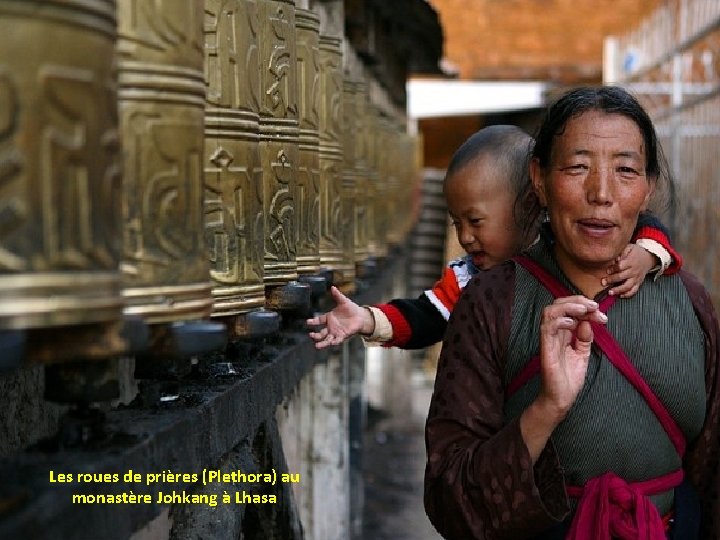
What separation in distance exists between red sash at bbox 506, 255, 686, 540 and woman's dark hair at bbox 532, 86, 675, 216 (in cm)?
28

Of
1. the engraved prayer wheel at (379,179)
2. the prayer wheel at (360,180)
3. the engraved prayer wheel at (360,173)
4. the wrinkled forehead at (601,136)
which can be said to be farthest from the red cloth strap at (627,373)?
the engraved prayer wheel at (379,179)

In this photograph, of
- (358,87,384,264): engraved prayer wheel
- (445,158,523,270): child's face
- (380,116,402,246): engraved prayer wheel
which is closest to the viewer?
(445,158,523,270): child's face

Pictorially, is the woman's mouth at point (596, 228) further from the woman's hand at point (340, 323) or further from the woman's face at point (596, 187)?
the woman's hand at point (340, 323)

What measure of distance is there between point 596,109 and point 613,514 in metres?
0.73

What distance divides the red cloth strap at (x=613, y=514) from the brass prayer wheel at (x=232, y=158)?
0.71 meters

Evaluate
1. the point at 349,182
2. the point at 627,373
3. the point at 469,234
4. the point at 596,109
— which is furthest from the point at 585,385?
the point at 349,182

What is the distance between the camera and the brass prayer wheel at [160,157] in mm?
1882

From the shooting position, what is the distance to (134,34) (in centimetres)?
190

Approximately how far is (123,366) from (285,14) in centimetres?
82

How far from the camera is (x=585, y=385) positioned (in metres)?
2.49

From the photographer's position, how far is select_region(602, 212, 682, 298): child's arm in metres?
2.55

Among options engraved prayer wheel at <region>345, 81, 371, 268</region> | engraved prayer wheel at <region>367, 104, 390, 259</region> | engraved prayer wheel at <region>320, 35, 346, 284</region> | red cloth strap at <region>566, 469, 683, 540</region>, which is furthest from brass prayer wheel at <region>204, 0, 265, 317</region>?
engraved prayer wheel at <region>367, 104, 390, 259</region>

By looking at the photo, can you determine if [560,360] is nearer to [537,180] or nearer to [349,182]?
[537,180]

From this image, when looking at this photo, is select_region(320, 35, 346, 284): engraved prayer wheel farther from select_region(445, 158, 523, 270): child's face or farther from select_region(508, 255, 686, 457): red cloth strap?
select_region(508, 255, 686, 457): red cloth strap
